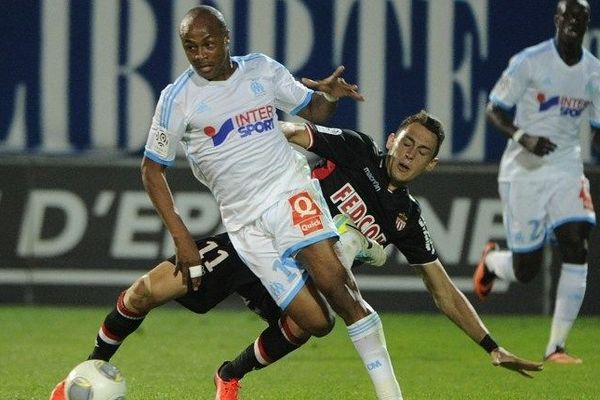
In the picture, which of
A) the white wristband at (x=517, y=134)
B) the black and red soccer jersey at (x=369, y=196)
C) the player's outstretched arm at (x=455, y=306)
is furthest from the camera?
the white wristband at (x=517, y=134)

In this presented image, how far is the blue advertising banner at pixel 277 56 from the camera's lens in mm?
11688

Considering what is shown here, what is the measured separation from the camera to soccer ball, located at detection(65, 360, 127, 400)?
19.0 feet

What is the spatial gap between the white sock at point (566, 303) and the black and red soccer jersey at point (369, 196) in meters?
2.29

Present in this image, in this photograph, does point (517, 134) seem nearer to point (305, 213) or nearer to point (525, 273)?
point (525, 273)

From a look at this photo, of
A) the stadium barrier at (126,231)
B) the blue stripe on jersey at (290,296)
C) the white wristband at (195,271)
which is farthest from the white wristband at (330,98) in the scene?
the stadium barrier at (126,231)

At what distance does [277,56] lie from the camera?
11789 millimetres

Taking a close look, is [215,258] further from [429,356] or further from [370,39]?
[370,39]

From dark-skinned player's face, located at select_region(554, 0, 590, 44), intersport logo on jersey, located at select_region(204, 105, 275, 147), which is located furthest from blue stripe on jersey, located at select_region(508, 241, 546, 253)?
intersport logo on jersey, located at select_region(204, 105, 275, 147)

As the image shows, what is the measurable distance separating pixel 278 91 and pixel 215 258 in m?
0.85

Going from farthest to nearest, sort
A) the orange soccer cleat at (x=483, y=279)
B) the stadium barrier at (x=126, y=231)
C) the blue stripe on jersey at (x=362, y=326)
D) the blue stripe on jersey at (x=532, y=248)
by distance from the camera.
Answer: the stadium barrier at (x=126, y=231) < the orange soccer cleat at (x=483, y=279) < the blue stripe on jersey at (x=532, y=248) < the blue stripe on jersey at (x=362, y=326)

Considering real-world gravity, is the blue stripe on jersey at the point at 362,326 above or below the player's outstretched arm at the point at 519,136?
below

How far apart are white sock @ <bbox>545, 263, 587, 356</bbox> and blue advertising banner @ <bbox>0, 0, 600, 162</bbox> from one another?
2.88m

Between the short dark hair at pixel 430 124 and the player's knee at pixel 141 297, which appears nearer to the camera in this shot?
the player's knee at pixel 141 297

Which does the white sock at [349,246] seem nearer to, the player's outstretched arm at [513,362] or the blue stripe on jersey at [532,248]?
the player's outstretched arm at [513,362]
